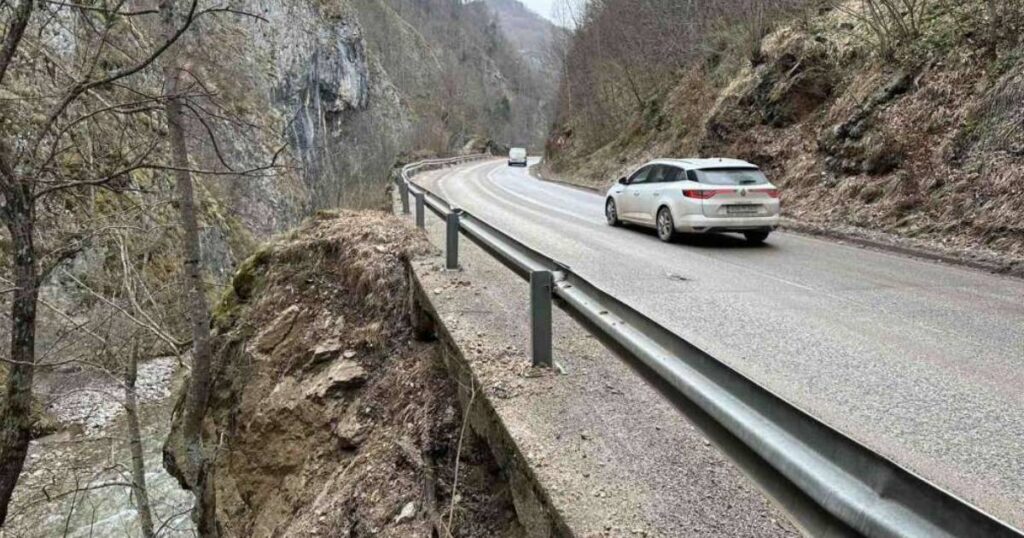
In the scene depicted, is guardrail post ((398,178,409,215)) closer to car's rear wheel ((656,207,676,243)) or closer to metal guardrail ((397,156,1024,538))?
car's rear wheel ((656,207,676,243))

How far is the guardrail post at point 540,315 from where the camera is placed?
3.86 meters

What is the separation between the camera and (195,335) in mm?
8805

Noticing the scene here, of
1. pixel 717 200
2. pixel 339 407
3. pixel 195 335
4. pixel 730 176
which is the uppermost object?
pixel 730 176

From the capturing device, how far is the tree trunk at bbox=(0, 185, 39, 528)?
6.05 meters

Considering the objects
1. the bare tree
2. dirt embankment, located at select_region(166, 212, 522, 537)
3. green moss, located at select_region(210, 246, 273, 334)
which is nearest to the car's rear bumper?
dirt embankment, located at select_region(166, 212, 522, 537)

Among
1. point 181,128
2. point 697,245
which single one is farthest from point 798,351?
point 181,128

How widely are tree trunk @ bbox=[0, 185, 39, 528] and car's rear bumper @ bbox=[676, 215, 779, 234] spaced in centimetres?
913

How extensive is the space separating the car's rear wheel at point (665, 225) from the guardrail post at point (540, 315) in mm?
7708

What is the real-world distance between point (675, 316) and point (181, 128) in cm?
695

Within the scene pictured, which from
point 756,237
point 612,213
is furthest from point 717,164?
point 612,213

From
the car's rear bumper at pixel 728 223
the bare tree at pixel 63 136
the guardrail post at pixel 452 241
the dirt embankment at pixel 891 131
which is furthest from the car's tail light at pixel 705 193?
the bare tree at pixel 63 136

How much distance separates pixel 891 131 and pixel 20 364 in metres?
14.9

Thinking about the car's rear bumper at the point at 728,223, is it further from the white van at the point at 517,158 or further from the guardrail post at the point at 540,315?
the white van at the point at 517,158

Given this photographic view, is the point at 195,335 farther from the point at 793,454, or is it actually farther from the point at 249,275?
the point at 793,454
